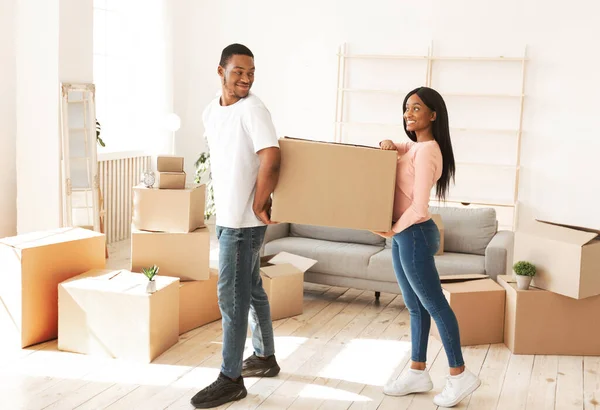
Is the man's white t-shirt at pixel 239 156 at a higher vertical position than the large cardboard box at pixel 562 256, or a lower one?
higher

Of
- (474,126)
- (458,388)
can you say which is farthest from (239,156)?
(474,126)

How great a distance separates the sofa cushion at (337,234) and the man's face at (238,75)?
222 centimetres

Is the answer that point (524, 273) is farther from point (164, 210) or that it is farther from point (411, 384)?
point (164, 210)

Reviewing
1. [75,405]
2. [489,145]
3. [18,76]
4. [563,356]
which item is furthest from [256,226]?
[489,145]

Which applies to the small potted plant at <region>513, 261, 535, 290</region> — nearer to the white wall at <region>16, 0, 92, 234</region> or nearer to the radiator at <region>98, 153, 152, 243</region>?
the white wall at <region>16, 0, 92, 234</region>

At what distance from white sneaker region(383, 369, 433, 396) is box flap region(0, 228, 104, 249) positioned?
1777mm

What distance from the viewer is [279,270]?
427 cm

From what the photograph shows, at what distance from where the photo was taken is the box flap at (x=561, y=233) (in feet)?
11.4

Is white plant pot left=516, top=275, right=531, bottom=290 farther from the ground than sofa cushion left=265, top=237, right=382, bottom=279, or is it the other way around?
white plant pot left=516, top=275, right=531, bottom=290

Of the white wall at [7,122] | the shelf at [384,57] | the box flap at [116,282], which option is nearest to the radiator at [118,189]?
the white wall at [7,122]

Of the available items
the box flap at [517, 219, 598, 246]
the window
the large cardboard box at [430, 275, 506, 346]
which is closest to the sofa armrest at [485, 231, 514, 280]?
the large cardboard box at [430, 275, 506, 346]

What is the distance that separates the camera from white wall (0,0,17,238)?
17.4ft

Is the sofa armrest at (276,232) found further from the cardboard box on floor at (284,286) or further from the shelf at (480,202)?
the shelf at (480,202)

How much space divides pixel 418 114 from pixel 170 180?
1545 millimetres
